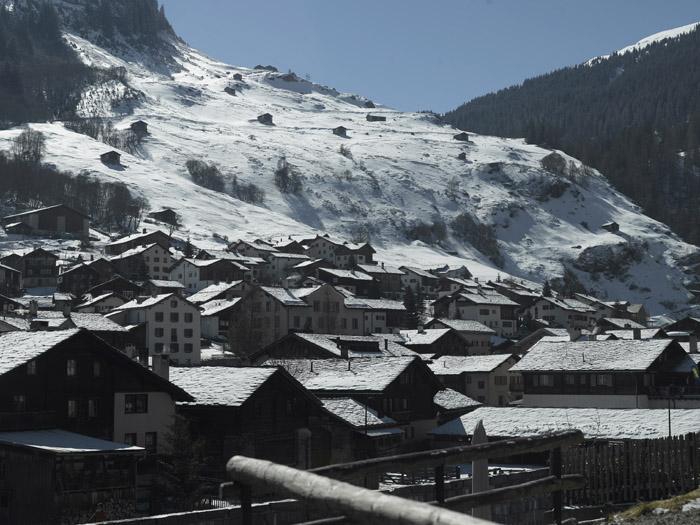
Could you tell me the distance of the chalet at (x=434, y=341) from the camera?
10072 cm

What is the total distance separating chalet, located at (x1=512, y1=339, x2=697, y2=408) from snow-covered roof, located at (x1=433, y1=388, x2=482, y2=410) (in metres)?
4.83

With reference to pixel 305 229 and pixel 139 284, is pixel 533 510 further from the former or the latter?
pixel 305 229

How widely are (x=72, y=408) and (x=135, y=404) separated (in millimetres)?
3011

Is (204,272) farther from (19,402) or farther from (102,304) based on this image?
(19,402)

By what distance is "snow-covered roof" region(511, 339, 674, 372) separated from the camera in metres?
64.6

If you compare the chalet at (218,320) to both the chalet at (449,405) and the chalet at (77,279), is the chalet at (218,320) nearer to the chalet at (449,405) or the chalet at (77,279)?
the chalet at (77,279)

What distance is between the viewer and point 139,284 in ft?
415

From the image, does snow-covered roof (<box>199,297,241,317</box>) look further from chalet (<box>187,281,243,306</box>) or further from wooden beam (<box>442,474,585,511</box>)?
wooden beam (<box>442,474,585,511</box>)

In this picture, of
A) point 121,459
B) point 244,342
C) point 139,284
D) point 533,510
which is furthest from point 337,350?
point 139,284

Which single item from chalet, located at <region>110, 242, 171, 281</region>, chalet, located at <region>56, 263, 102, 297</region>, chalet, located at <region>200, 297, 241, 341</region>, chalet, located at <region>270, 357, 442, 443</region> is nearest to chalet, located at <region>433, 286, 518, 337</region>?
chalet, located at <region>200, 297, 241, 341</region>

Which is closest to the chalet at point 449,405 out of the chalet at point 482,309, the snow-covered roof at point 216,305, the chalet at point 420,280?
the snow-covered roof at point 216,305

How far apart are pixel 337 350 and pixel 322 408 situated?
27.4m

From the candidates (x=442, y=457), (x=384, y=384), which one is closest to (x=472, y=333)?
(x=384, y=384)

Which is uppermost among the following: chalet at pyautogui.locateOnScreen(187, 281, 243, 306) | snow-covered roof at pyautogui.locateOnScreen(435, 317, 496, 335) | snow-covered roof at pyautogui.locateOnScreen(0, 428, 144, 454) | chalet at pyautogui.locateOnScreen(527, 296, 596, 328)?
chalet at pyautogui.locateOnScreen(187, 281, 243, 306)
